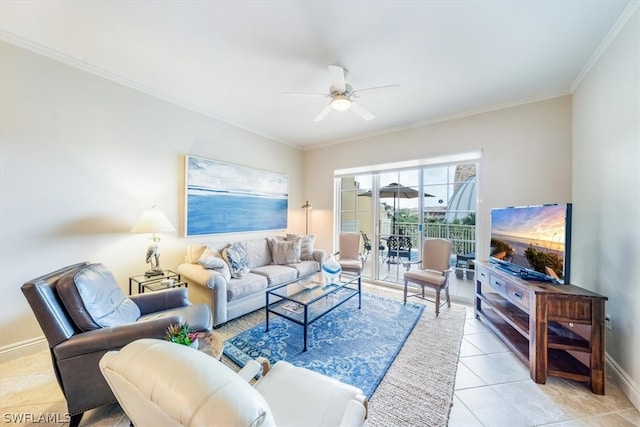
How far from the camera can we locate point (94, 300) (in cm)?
161

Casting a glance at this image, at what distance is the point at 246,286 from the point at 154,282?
102cm

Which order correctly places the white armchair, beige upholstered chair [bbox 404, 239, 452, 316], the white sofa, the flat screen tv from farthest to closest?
beige upholstered chair [bbox 404, 239, 452, 316]
the white sofa
the flat screen tv
the white armchair

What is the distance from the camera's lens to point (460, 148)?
360 centimetres

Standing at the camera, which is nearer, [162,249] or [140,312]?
[140,312]

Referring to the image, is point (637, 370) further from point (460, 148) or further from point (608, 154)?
point (460, 148)

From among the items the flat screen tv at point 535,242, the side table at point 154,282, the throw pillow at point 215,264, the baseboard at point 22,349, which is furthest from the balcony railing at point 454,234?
the baseboard at point 22,349

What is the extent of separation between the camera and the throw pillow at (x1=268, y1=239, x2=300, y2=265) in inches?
155

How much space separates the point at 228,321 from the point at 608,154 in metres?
4.09

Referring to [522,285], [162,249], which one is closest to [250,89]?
[162,249]

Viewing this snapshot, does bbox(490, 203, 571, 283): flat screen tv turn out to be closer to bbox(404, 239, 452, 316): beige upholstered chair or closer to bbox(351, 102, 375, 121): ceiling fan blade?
bbox(404, 239, 452, 316): beige upholstered chair

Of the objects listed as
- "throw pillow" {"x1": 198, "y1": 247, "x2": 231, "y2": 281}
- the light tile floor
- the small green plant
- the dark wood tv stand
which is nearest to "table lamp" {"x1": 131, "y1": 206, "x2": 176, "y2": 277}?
"throw pillow" {"x1": 198, "y1": 247, "x2": 231, "y2": 281}

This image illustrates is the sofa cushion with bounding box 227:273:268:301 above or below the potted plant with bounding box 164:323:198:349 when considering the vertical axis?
below

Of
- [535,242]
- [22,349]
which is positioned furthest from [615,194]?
[22,349]

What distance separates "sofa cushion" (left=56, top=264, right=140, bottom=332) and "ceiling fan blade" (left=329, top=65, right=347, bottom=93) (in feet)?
8.14
